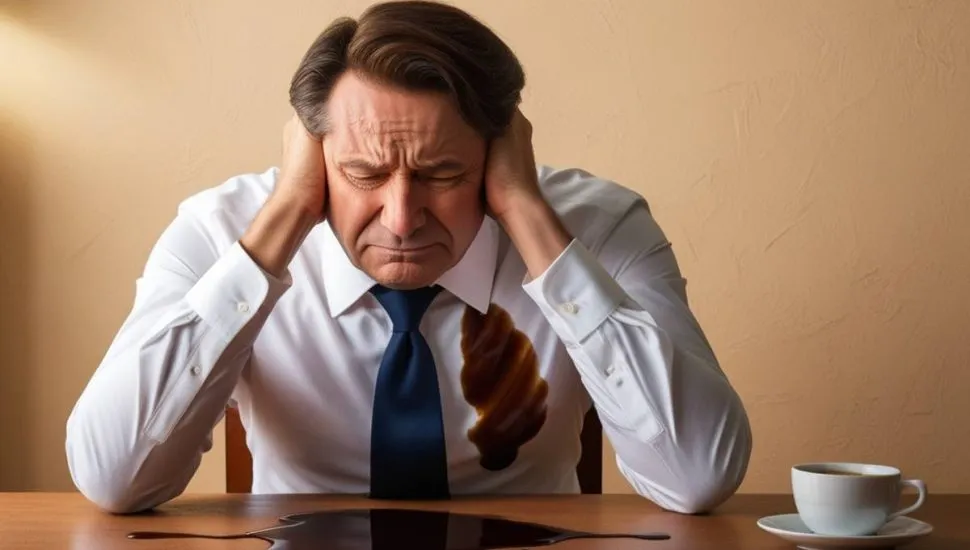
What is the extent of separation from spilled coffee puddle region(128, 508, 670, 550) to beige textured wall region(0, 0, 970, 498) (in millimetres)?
955

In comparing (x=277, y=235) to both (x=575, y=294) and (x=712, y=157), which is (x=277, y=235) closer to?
(x=575, y=294)

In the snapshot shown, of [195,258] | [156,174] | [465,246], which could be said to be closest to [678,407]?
[465,246]

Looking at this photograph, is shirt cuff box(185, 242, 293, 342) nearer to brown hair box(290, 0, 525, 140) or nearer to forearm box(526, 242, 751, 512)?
brown hair box(290, 0, 525, 140)

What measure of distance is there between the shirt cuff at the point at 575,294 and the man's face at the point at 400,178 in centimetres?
13

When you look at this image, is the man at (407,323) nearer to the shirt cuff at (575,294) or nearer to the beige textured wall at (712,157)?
the shirt cuff at (575,294)

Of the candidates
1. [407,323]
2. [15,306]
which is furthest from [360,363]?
[15,306]

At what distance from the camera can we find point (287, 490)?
67.0 inches

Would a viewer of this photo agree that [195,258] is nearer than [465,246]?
No

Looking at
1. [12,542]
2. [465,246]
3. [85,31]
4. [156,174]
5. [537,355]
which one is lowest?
[12,542]

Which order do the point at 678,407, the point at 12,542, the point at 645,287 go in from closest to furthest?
the point at 12,542
the point at 678,407
the point at 645,287

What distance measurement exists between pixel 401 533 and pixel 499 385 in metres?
0.47

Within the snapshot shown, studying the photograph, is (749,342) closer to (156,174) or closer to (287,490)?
(287,490)

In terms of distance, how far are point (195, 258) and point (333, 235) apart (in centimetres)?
18

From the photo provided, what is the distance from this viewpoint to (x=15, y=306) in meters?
2.19
